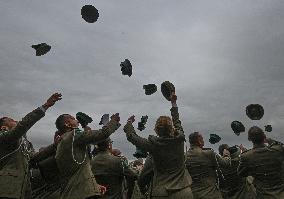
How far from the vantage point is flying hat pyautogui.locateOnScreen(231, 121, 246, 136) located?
12209 mm

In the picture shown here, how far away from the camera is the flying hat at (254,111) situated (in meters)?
11.8

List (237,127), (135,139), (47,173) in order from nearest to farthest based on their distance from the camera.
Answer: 1. (135,139)
2. (47,173)
3. (237,127)

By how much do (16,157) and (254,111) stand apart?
676 cm

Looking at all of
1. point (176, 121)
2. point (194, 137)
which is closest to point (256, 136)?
point (194, 137)

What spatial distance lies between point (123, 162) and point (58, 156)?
2.61 meters

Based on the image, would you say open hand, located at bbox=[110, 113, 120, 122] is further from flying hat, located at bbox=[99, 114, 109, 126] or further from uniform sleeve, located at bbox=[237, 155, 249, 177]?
uniform sleeve, located at bbox=[237, 155, 249, 177]

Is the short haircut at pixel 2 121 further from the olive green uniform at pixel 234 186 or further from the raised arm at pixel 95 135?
the olive green uniform at pixel 234 186

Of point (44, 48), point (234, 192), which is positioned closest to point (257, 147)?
point (234, 192)

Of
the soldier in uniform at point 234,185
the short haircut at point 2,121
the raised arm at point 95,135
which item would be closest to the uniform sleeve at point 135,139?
the raised arm at point 95,135

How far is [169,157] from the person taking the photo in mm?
8141

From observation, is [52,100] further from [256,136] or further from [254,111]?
[254,111]

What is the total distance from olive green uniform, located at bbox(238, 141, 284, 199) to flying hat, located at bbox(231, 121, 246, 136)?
2342 mm

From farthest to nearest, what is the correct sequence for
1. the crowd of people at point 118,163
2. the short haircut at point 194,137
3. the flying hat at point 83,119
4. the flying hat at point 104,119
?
the short haircut at point 194,137 < the flying hat at point 83,119 < the flying hat at point 104,119 < the crowd of people at point 118,163

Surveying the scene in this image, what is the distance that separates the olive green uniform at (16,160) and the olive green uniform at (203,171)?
3.76 metres
